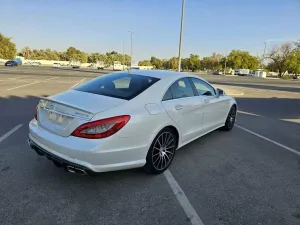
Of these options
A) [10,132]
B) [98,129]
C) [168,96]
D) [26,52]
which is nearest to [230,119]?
[168,96]

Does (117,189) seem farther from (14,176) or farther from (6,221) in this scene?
(14,176)

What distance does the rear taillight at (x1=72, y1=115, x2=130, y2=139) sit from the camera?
2773mm

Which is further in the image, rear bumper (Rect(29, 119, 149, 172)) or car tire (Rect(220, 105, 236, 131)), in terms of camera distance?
car tire (Rect(220, 105, 236, 131))

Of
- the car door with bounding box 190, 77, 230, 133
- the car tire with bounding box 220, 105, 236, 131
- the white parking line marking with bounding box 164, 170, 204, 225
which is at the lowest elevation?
the white parking line marking with bounding box 164, 170, 204, 225

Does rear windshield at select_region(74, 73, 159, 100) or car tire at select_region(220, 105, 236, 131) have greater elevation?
rear windshield at select_region(74, 73, 159, 100)

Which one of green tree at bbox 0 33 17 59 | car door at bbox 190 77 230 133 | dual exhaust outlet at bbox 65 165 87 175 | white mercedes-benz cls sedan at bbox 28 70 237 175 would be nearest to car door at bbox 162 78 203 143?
white mercedes-benz cls sedan at bbox 28 70 237 175

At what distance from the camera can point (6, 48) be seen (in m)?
64.7

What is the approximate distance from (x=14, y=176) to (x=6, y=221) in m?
1.04

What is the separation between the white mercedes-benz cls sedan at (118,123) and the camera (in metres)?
2.80

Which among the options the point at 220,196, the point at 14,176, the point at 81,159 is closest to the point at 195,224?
the point at 220,196

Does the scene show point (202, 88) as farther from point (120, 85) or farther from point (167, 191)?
point (167, 191)

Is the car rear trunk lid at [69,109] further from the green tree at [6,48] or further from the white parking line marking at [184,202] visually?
the green tree at [6,48]

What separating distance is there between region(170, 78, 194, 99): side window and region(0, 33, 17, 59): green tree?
73.5 m

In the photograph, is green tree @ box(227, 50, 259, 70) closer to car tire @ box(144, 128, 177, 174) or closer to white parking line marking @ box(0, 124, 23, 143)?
white parking line marking @ box(0, 124, 23, 143)
